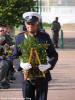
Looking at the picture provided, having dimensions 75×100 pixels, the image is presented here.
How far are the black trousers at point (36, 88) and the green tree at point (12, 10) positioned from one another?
1343 centimetres

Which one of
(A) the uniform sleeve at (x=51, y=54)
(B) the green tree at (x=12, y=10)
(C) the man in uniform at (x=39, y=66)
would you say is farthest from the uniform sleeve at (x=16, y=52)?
(B) the green tree at (x=12, y=10)

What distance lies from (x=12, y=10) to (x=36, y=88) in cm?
1411

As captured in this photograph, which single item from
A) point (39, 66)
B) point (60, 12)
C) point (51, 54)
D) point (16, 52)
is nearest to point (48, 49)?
point (51, 54)

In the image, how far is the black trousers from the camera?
18.9 ft

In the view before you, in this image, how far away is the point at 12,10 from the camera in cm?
1970

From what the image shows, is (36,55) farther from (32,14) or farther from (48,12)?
(48,12)

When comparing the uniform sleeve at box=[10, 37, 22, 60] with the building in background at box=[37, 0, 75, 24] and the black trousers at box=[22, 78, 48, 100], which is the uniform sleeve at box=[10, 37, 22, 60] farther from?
the building in background at box=[37, 0, 75, 24]

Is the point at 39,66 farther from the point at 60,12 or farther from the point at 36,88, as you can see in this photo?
the point at 60,12

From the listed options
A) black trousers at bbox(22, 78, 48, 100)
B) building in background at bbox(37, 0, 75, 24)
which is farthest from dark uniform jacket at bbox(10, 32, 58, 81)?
building in background at bbox(37, 0, 75, 24)

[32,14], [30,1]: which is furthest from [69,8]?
[32,14]

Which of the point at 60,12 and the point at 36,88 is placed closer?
the point at 36,88

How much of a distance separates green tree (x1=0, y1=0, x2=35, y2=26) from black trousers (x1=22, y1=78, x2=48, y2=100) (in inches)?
529

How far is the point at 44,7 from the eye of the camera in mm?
64125

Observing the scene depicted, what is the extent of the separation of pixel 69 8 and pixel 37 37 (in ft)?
184
